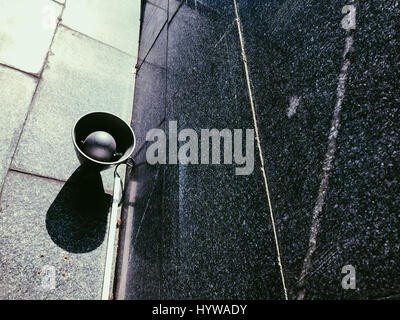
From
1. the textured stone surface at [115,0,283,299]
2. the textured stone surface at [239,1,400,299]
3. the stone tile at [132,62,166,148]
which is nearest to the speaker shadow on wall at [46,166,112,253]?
the textured stone surface at [115,0,283,299]

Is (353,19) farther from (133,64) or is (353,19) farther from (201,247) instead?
(133,64)

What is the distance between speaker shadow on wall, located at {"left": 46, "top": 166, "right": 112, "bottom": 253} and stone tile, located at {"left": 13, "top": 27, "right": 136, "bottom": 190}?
18 centimetres

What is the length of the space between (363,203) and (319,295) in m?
0.47

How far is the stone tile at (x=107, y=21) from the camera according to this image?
14.6 ft

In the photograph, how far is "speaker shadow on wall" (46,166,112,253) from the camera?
2.90 meters

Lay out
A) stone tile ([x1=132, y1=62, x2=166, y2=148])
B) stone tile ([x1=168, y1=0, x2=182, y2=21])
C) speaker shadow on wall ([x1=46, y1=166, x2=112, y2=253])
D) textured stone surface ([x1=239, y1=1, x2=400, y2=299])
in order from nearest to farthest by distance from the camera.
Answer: textured stone surface ([x1=239, y1=1, x2=400, y2=299])
speaker shadow on wall ([x1=46, y1=166, x2=112, y2=253])
stone tile ([x1=132, y1=62, x2=166, y2=148])
stone tile ([x1=168, y1=0, x2=182, y2=21])

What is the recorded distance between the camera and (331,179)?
1300 mm

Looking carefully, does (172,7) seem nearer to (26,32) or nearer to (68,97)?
(68,97)

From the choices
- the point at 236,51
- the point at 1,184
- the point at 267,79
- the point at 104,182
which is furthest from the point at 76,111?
the point at 267,79

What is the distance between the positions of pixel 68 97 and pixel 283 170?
3262 mm

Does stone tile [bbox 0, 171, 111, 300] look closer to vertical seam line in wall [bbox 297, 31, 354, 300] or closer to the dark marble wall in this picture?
the dark marble wall

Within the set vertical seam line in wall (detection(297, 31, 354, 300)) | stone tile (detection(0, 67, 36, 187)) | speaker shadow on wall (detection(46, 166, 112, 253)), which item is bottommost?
vertical seam line in wall (detection(297, 31, 354, 300))

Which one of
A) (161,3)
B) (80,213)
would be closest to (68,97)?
(80,213)

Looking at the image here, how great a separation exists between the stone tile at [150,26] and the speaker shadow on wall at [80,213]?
236 cm
